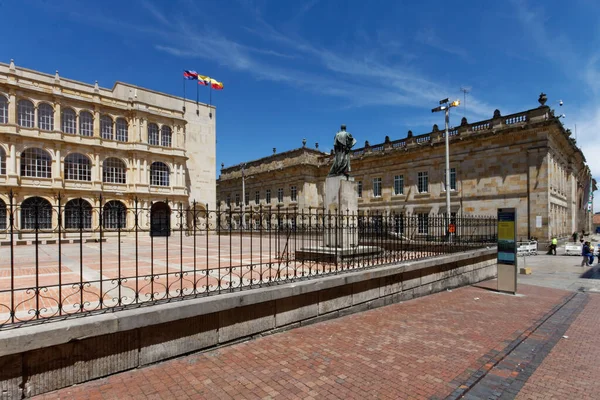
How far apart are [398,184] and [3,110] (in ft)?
117

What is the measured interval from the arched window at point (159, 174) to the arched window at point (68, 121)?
24.7 feet

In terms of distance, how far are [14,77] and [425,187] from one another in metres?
37.1

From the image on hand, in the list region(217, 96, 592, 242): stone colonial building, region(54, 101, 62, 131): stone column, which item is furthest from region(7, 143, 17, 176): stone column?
region(217, 96, 592, 242): stone colonial building

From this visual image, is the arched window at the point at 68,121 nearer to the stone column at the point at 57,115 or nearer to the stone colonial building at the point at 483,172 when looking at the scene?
the stone column at the point at 57,115

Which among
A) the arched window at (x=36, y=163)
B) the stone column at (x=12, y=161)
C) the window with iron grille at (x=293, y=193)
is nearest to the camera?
the stone column at (x=12, y=161)

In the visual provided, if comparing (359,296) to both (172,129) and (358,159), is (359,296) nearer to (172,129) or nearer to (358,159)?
(358,159)

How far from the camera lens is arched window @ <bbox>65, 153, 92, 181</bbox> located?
98.8 feet

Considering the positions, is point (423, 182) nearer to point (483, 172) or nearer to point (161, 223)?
point (483, 172)

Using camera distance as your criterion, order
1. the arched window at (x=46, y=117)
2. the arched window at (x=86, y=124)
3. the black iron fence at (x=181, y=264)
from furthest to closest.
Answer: the arched window at (x=86, y=124), the arched window at (x=46, y=117), the black iron fence at (x=181, y=264)

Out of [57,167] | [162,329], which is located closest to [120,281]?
[162,329]

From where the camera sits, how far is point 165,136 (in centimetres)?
3609

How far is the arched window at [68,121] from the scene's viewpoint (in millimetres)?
30047

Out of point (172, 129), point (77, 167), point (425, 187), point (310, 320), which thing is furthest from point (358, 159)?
point (310, 320)

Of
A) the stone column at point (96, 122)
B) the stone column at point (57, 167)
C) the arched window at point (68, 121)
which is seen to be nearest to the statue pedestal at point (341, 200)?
the stone column at point (57, 167)
